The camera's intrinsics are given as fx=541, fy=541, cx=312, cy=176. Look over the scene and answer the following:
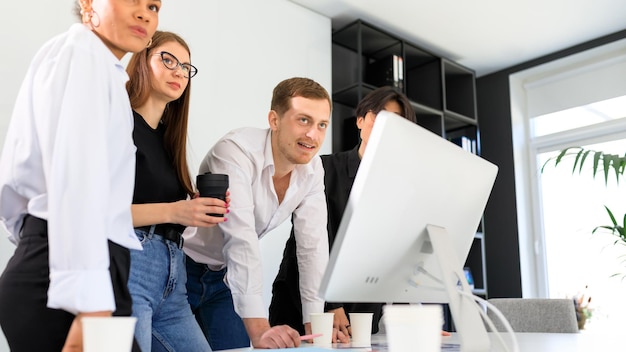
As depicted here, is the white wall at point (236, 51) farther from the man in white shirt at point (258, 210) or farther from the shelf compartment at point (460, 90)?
the shelf compartment at point (460, 90)

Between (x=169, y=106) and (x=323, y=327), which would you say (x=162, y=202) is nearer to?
(x=169, y=106)

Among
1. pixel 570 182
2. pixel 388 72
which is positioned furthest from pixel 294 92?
pixel 570 182

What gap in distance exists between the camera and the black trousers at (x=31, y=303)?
0.79 meters

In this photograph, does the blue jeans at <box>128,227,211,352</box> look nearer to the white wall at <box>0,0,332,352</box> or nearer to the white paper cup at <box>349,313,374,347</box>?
the white paper cup at <box>349,313,374,347</box>

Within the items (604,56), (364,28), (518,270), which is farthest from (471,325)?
(604,56)

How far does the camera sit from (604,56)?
4488 mm

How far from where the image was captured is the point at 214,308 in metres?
1.59

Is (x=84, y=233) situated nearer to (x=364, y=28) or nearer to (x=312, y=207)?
(x=312, y=207)

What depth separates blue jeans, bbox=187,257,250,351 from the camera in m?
1.57

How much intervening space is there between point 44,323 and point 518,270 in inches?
175

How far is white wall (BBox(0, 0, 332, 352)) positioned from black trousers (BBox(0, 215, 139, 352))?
202 centimetres

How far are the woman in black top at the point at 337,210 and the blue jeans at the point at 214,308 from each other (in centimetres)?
29

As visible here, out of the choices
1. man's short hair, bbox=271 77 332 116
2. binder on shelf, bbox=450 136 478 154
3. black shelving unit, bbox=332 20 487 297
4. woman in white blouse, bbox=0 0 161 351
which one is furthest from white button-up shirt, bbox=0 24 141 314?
binder on shelf, bbox=450 136 478 154

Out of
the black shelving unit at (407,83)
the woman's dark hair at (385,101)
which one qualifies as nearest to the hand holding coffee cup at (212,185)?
the woman's dark hair at (385,101)
